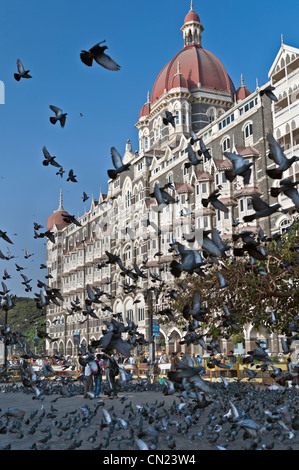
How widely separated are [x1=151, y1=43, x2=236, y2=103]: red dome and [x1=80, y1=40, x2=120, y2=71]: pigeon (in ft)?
174

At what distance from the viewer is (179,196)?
48000 millimetres

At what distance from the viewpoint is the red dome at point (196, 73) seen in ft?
199

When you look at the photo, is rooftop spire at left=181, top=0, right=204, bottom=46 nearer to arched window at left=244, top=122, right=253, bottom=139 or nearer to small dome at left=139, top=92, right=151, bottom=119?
small dome at left=139, top=92, right=151, bottom=119

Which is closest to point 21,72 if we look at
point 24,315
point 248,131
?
point 248,131

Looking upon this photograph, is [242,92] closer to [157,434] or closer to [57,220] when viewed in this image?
[57,220]

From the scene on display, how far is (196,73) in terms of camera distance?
200 feet

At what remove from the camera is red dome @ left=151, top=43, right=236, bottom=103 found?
60656mm

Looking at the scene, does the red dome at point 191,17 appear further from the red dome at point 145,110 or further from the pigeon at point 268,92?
the pigeon at point 268,92

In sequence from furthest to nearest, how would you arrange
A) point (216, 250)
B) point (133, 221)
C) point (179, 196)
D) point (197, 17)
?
point (197, 17), point (133, 221), point (179, 196), point (216, 250)

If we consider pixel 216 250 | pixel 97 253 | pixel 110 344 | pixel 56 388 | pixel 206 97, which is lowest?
pixel 56 388

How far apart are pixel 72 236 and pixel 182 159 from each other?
3914cm

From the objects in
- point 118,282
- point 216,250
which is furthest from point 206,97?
point 216,250
